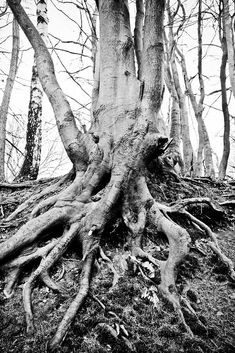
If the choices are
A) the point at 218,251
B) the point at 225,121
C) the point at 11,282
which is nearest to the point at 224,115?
the point at 225,121

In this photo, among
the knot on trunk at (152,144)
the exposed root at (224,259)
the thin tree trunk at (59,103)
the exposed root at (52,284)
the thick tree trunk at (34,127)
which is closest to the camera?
the exposed root at (52,284)

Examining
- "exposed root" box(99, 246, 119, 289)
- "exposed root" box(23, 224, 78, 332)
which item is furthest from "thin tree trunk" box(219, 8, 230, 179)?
"exposed root" box(23, 224, 78, 332)

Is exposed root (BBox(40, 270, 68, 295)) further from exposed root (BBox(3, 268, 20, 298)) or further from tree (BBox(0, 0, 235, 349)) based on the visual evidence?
exposed root (BBox(3, 268, 20, 298))

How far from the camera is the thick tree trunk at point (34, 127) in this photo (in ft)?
16.9

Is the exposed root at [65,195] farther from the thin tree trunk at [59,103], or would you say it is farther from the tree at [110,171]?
the thin tree trunk at [59,103]

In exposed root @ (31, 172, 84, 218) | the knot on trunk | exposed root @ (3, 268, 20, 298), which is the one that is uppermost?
the knot on trunk

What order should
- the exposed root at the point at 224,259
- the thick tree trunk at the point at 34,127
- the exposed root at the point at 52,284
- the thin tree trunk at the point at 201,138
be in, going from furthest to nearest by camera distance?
the thin tree trunk at the point at 201,138 → the thick tree trunk at the point at 34,127 → the exposed root at the point at 224,259 → the exposed root at the point at 52,284

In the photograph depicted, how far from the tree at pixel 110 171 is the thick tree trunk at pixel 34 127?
2487mm

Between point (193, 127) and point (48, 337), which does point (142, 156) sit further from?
point (193, 127)

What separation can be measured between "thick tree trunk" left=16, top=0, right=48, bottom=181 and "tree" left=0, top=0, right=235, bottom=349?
2487 millimetres

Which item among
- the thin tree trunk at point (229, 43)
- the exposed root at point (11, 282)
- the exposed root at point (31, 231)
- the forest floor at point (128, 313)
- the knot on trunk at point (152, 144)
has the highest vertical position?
the thin tree trunk at point (229, 43)

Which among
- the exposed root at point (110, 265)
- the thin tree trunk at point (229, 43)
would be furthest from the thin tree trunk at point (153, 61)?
the thin tree trunk at point (229, 43)

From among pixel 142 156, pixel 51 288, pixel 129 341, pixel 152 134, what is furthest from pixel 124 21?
pixel 129 341

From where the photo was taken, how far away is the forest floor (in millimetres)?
1206
